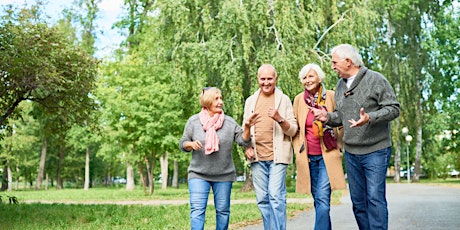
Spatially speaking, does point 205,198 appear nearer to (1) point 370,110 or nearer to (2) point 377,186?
(2) point 377,186

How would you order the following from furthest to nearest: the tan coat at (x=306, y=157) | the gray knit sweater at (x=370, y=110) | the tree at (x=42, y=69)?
the tree at (x=42, y=69) < the tan coat at (x=306, y=157) < the gray knit sweater at (x=370, y=110)

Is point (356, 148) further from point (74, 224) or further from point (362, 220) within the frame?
point (74, 224)

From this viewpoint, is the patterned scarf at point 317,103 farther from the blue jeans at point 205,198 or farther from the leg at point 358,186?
the blue jeans at point 205,198

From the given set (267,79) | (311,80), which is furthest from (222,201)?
→ (311,80)

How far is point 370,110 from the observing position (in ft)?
19.5

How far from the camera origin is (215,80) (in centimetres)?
2402

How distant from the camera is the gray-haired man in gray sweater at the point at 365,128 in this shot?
582cm

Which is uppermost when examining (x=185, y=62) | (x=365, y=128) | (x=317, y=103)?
(x=185, y=62)

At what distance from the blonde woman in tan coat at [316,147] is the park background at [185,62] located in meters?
7.15

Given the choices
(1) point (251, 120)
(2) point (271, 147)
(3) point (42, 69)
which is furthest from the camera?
(3) point (42, 69)

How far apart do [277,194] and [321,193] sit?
483 millimetres

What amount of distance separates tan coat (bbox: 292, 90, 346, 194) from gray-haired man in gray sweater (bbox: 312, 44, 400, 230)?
0.41 meters

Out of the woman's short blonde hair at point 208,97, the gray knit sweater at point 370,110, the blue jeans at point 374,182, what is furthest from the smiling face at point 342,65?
the woman's short blonde hair at point 208,97

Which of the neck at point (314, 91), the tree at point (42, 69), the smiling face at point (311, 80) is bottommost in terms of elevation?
the neck at point (314, 91)
